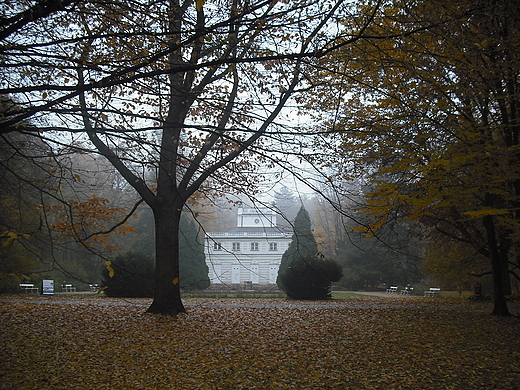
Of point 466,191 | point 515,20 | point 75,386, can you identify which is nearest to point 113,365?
point 75,386

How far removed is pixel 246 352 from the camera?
6.38 m

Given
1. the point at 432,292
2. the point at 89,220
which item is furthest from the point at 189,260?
the point at 89,220

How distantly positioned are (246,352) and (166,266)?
12.9 feet

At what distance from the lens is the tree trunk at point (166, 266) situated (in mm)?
9641

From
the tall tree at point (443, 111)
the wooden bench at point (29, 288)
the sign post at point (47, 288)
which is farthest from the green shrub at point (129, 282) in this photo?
the tall tree at point (443, 111)

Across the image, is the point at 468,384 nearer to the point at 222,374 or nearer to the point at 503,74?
the point at 222,374

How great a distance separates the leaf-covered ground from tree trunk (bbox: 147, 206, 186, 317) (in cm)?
40

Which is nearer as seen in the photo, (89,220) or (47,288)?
(89,220)

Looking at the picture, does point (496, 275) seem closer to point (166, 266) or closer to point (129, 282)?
point (166, 266)

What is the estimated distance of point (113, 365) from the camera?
5508 millimetres

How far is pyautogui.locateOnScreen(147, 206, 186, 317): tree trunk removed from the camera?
Result: 964 cm

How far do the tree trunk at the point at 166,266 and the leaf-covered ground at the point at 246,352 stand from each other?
0.40 meters

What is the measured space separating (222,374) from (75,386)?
1.67m

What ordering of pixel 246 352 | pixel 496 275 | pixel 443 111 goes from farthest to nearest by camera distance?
pixel 496 275 → pixel 443 111 → pixel 246 352
